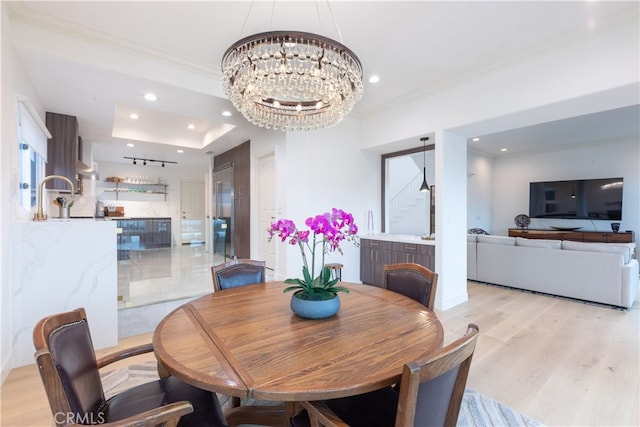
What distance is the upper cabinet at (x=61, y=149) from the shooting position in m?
3.91

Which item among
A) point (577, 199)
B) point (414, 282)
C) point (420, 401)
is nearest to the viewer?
point (420, 401)

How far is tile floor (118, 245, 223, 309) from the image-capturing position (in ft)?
11.8

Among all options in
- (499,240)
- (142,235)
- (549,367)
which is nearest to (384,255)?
(499,240)

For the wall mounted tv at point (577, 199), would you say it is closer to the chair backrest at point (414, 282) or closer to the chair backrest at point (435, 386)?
the chair backrest at point (414, 282)

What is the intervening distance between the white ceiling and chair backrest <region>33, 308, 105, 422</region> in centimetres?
241

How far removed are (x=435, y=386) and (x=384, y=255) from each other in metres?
3.68

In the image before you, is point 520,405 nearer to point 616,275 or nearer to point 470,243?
point 616,275

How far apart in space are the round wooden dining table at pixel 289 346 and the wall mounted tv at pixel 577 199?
7374 millimetres

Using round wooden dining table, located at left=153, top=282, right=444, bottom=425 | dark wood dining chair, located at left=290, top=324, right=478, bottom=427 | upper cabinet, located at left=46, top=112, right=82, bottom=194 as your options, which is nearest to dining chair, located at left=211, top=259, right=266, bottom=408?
round wooden dining table, located at left=153, top=282, right=444, bottom=425

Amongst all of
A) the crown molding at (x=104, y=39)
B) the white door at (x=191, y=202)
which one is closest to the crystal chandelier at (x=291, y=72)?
the crown molding at (x=104, y=39)

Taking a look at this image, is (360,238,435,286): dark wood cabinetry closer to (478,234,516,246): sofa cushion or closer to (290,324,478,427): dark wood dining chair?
(478,234,516,246): sofa cushion

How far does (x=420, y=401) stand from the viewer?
93cm

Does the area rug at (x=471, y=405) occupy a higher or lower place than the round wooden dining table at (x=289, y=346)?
lower

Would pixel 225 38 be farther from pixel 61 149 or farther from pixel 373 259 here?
pixel 373 259
